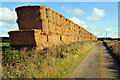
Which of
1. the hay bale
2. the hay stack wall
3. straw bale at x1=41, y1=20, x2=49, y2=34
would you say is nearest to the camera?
the hay bale

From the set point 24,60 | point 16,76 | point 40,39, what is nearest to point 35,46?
point 40,39

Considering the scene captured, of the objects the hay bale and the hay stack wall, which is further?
the hay stack wall

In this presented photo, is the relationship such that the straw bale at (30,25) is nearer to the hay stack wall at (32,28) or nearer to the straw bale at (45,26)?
the hay stack wall at (32,28)

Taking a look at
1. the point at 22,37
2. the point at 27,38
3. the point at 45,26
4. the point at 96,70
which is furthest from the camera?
the point at 45,26

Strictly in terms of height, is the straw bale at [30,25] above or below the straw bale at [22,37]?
above

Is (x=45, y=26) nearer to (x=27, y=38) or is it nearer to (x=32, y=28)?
(x=32, y=28)

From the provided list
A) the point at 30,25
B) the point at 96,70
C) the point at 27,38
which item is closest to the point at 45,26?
the point at 30,25

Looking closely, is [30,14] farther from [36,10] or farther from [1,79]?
[1,79]

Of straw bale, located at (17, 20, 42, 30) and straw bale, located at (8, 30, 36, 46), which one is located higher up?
straw bale, located at (17, 20, 42, 30)

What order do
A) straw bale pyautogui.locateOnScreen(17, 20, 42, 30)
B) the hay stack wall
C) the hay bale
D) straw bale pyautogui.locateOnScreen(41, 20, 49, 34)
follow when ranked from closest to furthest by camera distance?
the hay bale
the hay stack wall
straw bale pyautogui.locateOnScreen(17, 20, 42, 30)
straw bale pyautogui.locateOnScreen(41, 20, 49, 34)

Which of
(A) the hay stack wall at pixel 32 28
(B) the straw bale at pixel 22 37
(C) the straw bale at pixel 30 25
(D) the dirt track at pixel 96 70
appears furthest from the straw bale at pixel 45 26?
(D) the dirt track at pixel 96 70

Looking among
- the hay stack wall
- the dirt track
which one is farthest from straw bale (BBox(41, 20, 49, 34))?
the dirt track

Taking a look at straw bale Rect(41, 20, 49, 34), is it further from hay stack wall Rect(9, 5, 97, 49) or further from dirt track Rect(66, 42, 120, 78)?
dirt track Rect(66, 42, 120, 78)

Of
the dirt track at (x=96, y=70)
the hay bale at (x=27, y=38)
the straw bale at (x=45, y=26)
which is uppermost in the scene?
the straw bale at (x=45, y=26)
